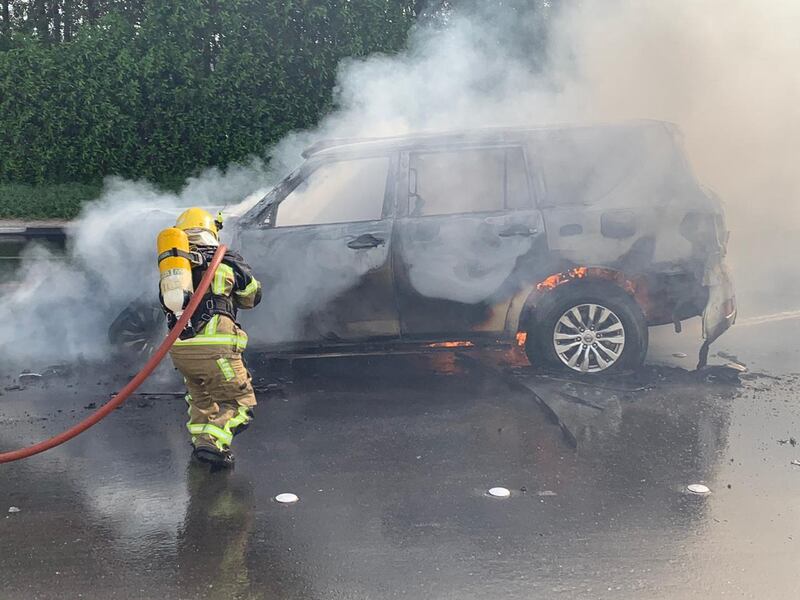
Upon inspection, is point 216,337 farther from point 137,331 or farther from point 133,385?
point 137,331

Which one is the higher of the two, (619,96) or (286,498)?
(619,96)

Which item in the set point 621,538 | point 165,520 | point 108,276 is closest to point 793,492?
point 621,538

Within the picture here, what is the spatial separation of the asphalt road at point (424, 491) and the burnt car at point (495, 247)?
1.34ft

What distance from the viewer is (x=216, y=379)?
4703 millimetres

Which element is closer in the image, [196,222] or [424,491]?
[424,491]

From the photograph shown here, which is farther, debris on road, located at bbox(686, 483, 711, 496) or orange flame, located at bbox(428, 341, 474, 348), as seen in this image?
orange flame, located at bbox(428, 341, 474, 348)

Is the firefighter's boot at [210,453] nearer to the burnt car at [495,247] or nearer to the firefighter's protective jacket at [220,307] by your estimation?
the firefighter's protective jacket at [220,307]

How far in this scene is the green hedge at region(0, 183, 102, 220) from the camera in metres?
18.0

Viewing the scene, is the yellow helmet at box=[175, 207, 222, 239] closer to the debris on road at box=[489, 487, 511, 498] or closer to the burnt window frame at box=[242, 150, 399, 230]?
the burnt window frame at box=[242, 150, 399, 230]

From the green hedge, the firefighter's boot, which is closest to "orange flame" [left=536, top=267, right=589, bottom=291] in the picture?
the firefighter's boot

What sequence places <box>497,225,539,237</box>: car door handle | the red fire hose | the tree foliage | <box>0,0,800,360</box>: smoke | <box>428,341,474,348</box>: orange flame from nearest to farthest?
the red fire hose
<box>497,225,539,237</box>: car door handle
<box>428,341,474,348</box>: orange flame
<box>0,0,800,360</box>: smoke
the tree foliage

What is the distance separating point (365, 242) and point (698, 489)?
2835mm

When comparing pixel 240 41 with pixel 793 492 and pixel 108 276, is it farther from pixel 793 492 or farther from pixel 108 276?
pixel 793 492

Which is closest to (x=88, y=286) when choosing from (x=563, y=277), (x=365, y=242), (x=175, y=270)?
(x=365, y=242)
